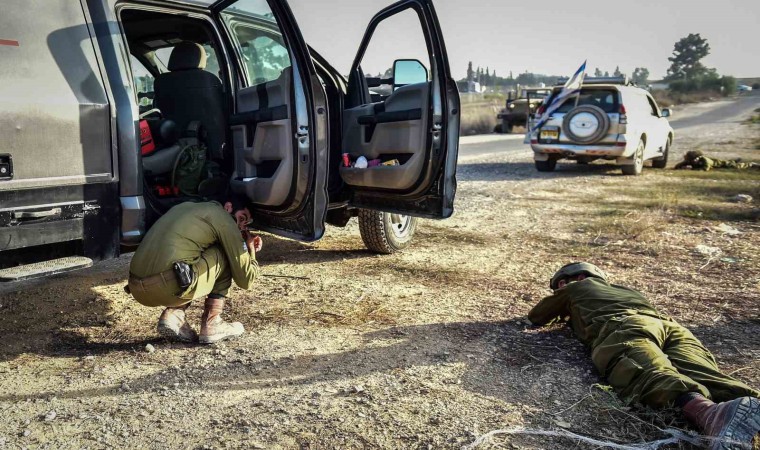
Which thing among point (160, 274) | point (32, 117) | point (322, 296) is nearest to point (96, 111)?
point (32, 117)

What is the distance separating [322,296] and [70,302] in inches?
66.4

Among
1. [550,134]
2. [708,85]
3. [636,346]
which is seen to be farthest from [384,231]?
[708,85]

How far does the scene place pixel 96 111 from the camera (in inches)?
121

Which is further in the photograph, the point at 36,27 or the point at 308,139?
the point at 308,139

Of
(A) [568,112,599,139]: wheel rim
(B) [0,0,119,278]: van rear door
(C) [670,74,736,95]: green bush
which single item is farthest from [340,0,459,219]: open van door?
(C) [670,74,736,95]: green bush

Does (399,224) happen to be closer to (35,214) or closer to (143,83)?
(143,83)

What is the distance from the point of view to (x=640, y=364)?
276 cm

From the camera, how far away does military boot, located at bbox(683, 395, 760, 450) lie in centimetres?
220

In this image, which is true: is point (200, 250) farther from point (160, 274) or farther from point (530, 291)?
point (530, 291)

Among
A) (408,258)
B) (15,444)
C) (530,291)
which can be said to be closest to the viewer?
(15,444)

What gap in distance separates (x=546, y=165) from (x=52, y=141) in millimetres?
10292

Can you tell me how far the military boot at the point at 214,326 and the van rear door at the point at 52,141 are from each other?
2.05 feet

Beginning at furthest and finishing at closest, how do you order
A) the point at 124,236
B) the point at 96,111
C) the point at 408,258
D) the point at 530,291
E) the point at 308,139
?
the point at 408,258, the point at 530,291, the point at 308,139, the point at 124,236, the point at 96,111

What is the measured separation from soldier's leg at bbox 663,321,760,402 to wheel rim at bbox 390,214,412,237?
2.83m
